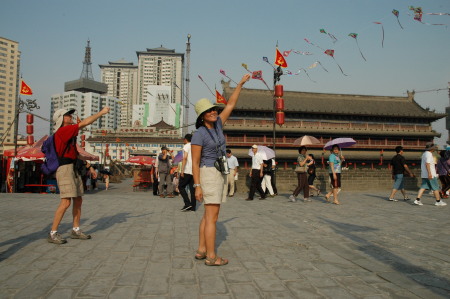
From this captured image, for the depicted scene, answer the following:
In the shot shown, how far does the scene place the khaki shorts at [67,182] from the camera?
4.14 metres

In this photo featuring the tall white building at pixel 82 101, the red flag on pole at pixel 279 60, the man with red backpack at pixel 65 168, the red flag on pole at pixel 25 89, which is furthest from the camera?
the tall white building at pixel 82 101

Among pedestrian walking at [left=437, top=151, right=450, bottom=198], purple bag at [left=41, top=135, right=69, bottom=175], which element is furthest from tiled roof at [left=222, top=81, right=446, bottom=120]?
purple bag at [left=41, top=135, right=69, bottom=175]

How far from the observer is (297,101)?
36.3 meters

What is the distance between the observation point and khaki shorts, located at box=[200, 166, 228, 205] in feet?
10.9

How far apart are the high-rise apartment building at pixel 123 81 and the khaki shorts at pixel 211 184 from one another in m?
168

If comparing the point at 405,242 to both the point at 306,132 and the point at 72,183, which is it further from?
the point at 306,132

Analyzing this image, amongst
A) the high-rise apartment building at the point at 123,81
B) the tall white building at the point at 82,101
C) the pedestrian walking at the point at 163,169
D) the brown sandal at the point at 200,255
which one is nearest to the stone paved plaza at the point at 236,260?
the brown sandal at the point at 200,255

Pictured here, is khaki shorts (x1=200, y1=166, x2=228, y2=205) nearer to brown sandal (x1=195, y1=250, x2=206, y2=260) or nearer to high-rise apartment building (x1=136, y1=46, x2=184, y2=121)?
brown sandal (x1=195, y1=250, x2=206, y2=260)

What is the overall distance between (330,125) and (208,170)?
34065 mm

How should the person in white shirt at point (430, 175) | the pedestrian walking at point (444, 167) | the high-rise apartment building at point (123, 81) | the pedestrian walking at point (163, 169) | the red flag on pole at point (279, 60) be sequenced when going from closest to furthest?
1. the person in white shirt at point (430, 175)
2. the pedestrian walking at point (444, 167)
3. the pedestrian walking at point (163, 169)
4. the red flag on pole at point (279, 60)
5. the high-rise apartment building at point (123, 81)

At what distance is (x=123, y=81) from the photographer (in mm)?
170500

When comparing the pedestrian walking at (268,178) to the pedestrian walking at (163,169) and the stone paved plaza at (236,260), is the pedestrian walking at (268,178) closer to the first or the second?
the pedestrian walking at (163,169)

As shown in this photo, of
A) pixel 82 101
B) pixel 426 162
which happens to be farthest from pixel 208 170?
pixel 82 101

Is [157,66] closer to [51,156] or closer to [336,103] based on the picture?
[336,103]
